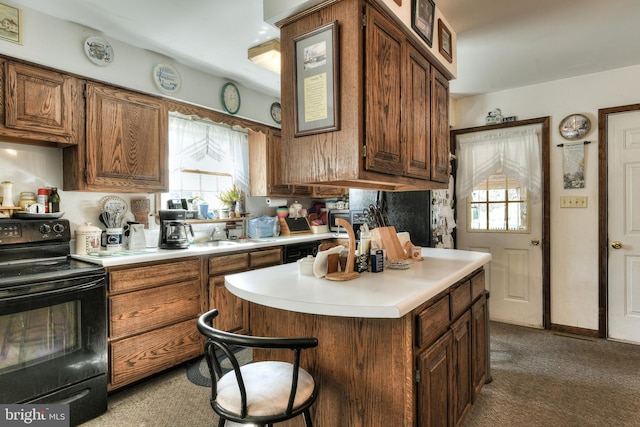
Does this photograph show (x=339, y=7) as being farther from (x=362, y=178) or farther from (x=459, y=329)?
(x=459, y=329)

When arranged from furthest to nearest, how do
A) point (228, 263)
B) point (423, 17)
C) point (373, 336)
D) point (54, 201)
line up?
point (228, 263) < point (54, 201) < point (423, 17) < point (373, 336)

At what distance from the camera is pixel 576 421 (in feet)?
6.56

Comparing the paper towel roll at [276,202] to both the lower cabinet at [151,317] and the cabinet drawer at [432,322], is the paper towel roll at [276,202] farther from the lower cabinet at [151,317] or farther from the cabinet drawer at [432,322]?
the cabinet drawer at [432,322]

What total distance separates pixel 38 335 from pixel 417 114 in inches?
96.3

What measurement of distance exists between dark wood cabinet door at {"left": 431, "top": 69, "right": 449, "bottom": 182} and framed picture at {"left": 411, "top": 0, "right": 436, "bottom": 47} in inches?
10.9

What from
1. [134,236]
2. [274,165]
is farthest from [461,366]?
[274,165]

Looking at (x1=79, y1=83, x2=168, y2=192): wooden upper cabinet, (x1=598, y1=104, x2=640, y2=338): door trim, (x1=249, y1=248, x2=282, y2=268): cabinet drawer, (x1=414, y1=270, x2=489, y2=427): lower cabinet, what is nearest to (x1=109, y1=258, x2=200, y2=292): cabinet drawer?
(x1=249, y1=248, x2=282, y2=268): cabinet drawer

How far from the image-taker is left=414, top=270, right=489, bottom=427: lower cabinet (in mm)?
1333

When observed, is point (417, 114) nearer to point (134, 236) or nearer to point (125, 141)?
point (125, 141)

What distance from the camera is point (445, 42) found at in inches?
91.8

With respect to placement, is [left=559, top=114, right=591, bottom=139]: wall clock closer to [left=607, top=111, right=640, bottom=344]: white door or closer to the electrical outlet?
[left=607, top=111, right=640, bottom=344]: white door

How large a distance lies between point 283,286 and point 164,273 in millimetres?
1399

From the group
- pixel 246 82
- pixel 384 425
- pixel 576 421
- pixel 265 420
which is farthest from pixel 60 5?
pixel 576 421

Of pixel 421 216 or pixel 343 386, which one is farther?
pixel 421 216
